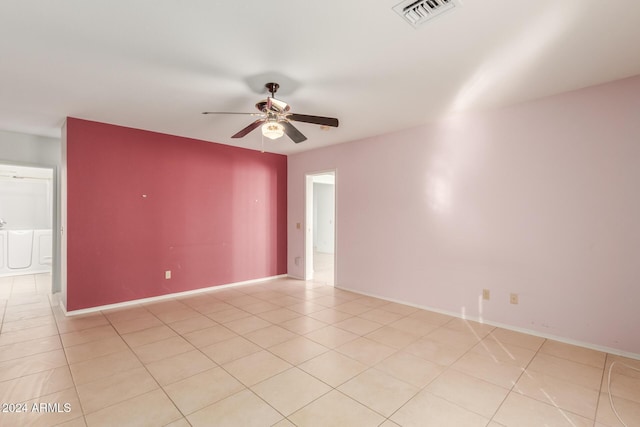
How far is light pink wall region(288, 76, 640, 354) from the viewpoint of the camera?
8.83 ft

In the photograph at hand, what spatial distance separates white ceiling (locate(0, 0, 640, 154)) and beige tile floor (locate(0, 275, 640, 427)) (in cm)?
247

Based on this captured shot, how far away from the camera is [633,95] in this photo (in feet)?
8.59

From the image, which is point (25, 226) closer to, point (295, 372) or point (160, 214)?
point (160, 214)

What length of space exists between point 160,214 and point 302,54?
338 centimetres

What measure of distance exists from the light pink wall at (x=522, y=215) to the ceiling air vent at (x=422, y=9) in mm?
2040

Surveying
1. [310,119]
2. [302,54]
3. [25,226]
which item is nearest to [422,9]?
[302,54]

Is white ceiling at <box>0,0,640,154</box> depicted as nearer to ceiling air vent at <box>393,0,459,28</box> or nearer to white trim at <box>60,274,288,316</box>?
ceiling air vent at <box>393,0,459,28</box>

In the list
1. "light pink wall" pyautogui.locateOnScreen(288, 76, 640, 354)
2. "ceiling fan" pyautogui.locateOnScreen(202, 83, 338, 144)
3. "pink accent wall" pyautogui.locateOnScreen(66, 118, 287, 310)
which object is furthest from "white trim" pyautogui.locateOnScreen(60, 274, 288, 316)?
"ceiling fan" pyautogui.locateOnScreen(202, 83, 338, 144)

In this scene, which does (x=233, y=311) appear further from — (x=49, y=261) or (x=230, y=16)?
(x=49, y=261)

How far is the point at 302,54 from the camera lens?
7.30ft

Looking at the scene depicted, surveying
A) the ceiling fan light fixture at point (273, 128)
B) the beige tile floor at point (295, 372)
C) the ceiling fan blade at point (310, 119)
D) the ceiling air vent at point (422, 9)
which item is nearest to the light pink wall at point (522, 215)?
the beige tile floor at point (295, 372)

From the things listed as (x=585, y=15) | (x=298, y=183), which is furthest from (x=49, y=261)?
(x=585, y=15)

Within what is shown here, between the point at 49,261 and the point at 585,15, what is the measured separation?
894cm

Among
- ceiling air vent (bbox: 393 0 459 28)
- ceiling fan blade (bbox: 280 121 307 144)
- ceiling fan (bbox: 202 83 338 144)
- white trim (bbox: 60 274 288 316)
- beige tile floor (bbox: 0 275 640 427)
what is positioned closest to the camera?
ceiling air vent (bbox: 393 0 459 28)
